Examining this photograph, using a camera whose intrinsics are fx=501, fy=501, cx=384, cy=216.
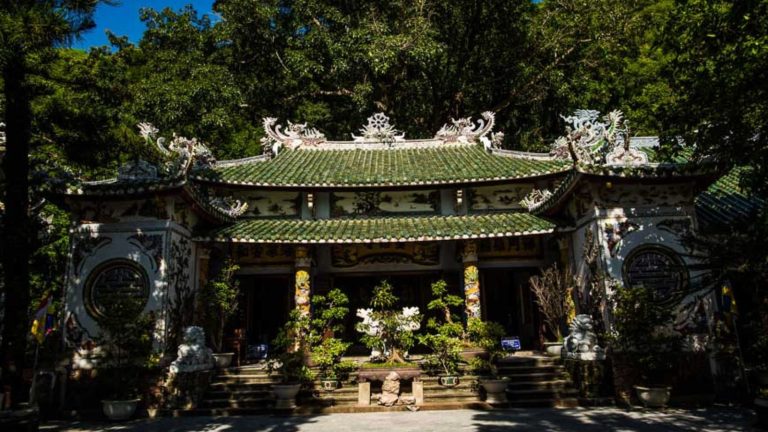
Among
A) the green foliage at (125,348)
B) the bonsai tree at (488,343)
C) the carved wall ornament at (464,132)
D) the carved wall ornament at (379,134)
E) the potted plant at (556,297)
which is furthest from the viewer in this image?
the carved wall ornament at (379,134)

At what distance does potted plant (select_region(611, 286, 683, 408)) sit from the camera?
760 cm

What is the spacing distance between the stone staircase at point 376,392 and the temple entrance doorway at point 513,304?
2.55 metres

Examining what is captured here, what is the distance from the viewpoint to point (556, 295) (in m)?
9.95

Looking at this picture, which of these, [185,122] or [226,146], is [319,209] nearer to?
[185,122]

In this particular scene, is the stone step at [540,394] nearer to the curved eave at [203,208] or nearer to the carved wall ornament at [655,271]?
the carved wall ornament at [655,271]

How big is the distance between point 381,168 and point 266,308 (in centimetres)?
440

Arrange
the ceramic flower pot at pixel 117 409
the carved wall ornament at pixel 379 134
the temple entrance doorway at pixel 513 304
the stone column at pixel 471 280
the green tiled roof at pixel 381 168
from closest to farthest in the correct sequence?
the ceramic flower pot at pixel 117 409 < the stone column at pixel 471 280 < the green tiled roof at pixel 381 168 < the temple entrance doorway at pixel 513 304 < the carved wall ornament at pixel 379 134

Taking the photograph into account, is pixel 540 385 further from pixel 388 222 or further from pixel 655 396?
pixel 388 222

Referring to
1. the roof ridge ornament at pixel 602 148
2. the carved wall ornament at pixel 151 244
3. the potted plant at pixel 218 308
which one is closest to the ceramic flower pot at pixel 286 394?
the potted plant at pixel 218 308

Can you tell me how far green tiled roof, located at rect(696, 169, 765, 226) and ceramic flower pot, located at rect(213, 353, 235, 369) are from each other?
31.1 feet

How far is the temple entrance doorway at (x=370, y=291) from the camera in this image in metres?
11.9

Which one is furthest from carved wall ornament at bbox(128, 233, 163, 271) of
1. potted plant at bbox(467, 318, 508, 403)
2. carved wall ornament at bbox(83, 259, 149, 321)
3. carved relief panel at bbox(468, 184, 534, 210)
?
carved relief panel at bbox(468, 184, 534, 210)

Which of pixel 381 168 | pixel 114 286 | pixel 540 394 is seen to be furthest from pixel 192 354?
pixel 381 168

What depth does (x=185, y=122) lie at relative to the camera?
1656 centimetres
